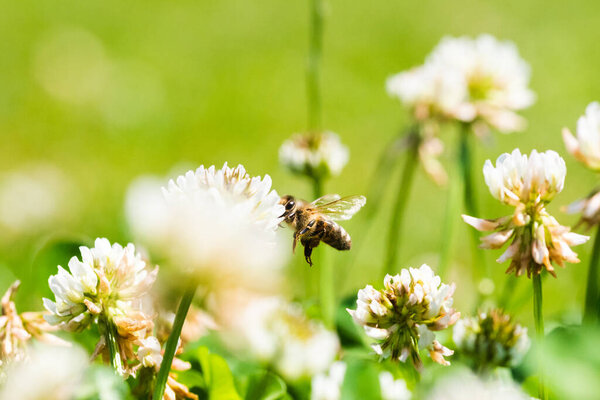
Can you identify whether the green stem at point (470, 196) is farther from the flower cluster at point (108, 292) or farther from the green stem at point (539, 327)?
the flower cluster at point (108, 292)

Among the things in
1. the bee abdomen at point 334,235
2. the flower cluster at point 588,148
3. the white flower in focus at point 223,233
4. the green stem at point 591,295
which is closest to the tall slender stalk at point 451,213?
the bee abdomen at point 334,235

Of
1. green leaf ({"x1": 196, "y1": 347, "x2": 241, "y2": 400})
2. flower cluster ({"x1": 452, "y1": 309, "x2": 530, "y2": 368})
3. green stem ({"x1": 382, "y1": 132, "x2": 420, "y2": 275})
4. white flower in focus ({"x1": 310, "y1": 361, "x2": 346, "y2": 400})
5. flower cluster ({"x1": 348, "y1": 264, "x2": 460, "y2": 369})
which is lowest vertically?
white flower in focus ({"x1": 310, "y1": 361, "x2": 346, "y2": 400})

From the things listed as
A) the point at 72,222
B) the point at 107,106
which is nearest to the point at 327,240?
the point at 72,222

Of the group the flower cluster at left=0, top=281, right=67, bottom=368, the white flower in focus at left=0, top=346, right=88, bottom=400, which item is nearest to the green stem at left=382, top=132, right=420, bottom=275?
the flower cluster at left=0, top=281, right=67, bottom=368

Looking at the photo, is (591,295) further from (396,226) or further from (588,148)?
(396,226)

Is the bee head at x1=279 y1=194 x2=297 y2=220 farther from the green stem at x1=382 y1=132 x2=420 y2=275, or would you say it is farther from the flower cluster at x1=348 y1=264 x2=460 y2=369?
the green stem at x1=382 y1=132 x2=420 y2=275

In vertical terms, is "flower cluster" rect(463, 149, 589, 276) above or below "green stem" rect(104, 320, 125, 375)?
above

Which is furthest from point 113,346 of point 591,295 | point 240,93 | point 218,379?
point 240,93
